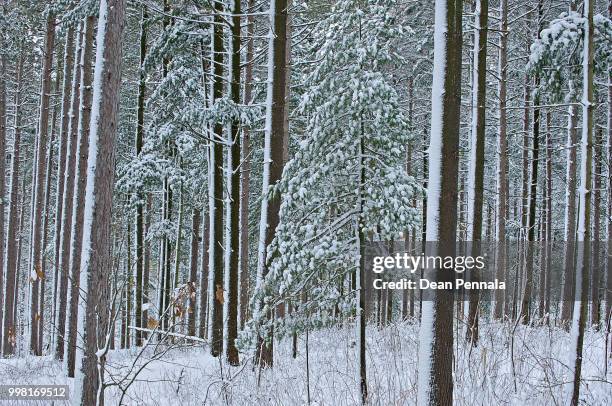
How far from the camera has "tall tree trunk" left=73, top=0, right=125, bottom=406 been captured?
6047mm

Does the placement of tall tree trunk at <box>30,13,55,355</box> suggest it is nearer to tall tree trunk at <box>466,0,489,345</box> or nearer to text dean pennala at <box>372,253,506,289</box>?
text dean pennala at <box>372,253,506,289</box>

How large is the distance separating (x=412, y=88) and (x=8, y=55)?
15.0 metres

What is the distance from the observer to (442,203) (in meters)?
4.94

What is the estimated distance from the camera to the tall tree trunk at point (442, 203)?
4832mm

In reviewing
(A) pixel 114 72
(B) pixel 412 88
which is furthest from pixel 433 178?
(B) pixel 412 88

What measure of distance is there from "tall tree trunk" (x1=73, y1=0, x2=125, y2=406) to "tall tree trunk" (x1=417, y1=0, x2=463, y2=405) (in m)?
3.68

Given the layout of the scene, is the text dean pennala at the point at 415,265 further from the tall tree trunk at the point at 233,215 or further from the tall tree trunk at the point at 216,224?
the tall tree trunk at the point at 216,224

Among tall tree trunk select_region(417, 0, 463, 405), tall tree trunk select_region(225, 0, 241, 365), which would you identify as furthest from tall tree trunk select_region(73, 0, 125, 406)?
tall tree trunk select_region(417, 0, 463, 405)

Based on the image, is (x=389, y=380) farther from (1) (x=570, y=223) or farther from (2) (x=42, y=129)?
(2) (x=42, y=129)

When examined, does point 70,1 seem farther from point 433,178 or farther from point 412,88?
point 412,88

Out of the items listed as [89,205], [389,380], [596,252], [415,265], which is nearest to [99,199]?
[89,205]

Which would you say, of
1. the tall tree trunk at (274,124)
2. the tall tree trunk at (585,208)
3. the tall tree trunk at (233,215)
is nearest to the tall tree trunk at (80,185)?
the tall tree trunk at (233,215)

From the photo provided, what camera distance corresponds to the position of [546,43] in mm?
6473

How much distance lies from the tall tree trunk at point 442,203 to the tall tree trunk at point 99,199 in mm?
3677
